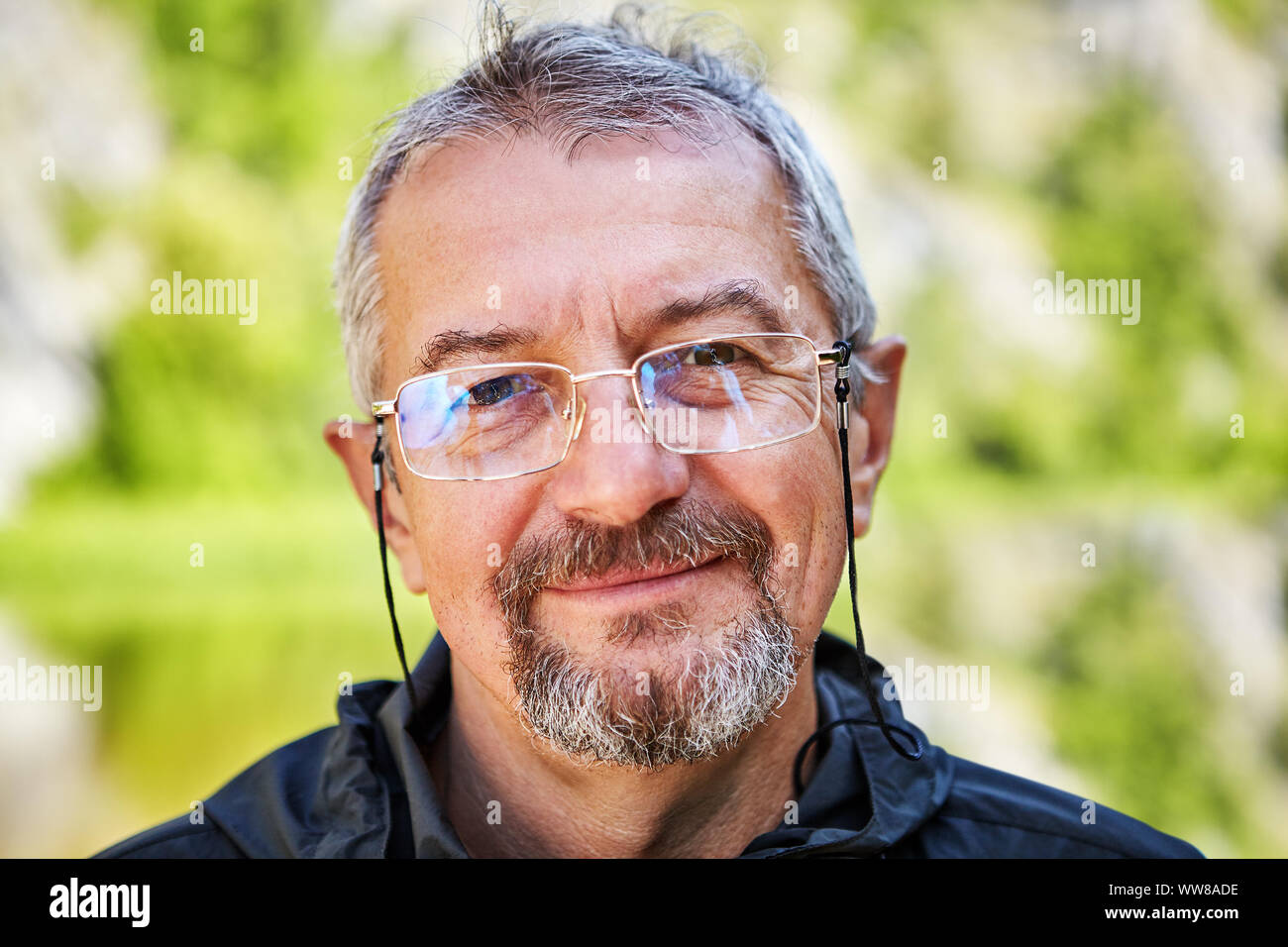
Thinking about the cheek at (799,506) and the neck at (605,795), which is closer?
the cheek at (799,506)

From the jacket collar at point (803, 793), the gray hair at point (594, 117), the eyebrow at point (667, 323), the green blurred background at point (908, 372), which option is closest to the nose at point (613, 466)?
the eyebrow at point (667, 323)

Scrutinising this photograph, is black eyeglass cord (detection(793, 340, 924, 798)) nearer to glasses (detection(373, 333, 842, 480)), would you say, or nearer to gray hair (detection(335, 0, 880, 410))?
glasses (detection(373, 333, 842, 480))

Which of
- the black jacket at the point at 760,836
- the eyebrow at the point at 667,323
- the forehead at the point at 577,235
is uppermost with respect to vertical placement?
the forehead at the point at 577,235

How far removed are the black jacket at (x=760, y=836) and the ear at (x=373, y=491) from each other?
5.9 inches

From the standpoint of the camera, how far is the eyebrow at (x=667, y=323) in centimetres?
144

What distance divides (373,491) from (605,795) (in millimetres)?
678

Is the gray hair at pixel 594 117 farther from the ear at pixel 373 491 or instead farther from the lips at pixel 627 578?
the lips at pixel 627 578

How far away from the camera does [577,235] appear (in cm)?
145

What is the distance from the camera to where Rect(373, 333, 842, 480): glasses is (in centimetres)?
141

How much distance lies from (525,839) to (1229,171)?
19.8 feet

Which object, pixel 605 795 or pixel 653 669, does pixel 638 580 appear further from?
pixel 605 795

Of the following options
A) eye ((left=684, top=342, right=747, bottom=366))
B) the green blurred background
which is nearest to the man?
eye ((left=684, top=342, right=747, bottom=366))

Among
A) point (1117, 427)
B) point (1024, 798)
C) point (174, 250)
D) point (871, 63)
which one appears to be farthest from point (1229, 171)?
point (174, 250)
